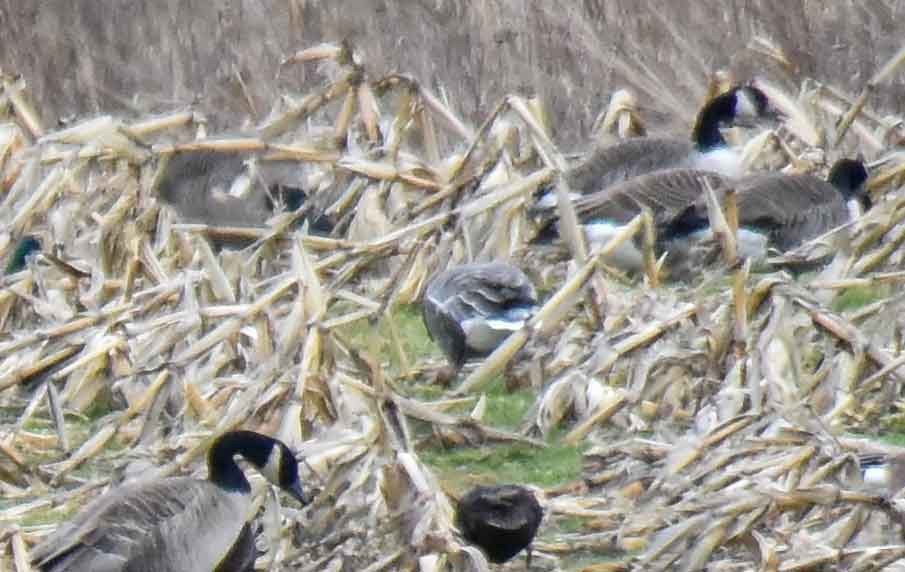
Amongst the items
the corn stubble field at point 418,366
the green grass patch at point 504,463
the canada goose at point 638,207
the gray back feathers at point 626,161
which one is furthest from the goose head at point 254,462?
the gray back feathers at point 626,161

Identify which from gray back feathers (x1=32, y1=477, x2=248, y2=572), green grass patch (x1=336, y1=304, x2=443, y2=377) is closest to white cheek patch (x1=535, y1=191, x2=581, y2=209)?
green grass patch (x1=336, y1=304, x2=443, y2=377)

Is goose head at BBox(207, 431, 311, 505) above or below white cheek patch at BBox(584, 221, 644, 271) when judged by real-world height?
above

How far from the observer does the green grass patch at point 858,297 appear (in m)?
10.9

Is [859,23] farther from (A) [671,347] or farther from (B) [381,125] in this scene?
(A) [671,347]

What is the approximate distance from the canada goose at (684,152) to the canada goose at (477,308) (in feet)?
7.46

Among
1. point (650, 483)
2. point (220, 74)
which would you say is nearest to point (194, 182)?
point (220, 74)

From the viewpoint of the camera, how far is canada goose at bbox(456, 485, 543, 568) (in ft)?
24.8

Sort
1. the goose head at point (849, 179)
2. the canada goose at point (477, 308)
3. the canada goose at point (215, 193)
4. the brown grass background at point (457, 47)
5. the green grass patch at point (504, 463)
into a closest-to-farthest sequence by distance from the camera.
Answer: the green grass patch at point (504, 463) < the canada goose at point (477, 308) < the goose head at point (849, 179) < the canada goose at point (215, 193) < the brown grass background at point (457, 47)

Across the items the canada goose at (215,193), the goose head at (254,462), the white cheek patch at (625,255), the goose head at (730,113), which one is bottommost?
the canada goose at (215,193)

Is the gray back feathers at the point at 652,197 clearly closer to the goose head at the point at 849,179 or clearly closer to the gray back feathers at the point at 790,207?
the gray back feathers at the point at 790,207

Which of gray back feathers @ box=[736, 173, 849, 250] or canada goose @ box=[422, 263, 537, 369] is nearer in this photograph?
canada goose @ box=[422, 263, 537, 369]

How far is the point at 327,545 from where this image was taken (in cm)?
763

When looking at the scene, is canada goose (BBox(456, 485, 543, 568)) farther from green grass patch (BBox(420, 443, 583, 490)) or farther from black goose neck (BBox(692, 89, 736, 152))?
black goose neck (BBox(692, 89, 736, 152))

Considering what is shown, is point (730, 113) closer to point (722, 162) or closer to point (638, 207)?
point (722, 162)
